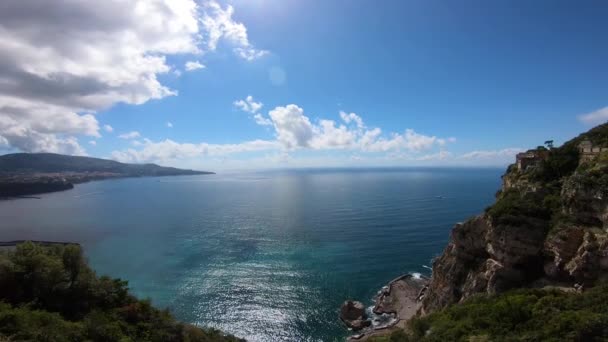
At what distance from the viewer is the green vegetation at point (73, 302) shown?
20922mm

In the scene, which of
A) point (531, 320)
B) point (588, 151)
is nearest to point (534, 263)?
point (531, 320)

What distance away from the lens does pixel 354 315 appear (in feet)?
143

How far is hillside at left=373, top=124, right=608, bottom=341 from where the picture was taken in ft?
63.7

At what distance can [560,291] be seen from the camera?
23953mm

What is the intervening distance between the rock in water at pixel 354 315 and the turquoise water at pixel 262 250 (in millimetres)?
1439

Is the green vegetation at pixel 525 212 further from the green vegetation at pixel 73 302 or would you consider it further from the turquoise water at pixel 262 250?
the green vegetation at pixel 73 302

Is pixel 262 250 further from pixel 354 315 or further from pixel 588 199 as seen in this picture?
pixel 588 199

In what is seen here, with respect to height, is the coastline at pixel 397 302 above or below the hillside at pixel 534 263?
below

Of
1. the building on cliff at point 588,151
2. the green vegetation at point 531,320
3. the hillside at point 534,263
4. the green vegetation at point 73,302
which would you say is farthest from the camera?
the building on cliff at point 588,151

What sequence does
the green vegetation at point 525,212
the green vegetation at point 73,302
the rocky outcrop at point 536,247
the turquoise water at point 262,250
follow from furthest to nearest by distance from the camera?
the turquoise water at point 262,250 < the green vegetation at point 525,212 < the rocky outcrop at point 536,247 < the green vegetation at point 73,302

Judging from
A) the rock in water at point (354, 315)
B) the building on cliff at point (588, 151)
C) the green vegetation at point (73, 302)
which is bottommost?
the rock in water at point (354, 315)

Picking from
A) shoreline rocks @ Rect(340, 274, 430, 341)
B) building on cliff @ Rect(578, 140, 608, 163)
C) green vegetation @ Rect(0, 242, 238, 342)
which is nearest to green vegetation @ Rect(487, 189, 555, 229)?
building on cliff @ Rect(578, 140, 608, 163)

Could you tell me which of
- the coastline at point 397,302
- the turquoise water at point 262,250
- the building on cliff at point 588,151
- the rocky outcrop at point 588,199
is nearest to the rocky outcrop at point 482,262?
the rocky outcrop at point 588,199

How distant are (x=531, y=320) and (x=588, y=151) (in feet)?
86.1
